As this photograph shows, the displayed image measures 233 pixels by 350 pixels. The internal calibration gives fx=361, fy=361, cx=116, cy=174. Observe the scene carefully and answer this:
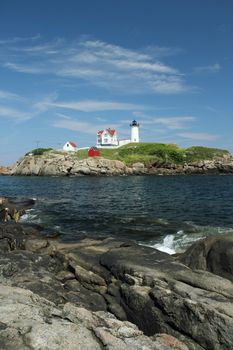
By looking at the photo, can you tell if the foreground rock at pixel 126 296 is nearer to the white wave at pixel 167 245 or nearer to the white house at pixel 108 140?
the white wave at pixel 167 245

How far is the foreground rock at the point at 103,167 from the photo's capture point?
14312cm

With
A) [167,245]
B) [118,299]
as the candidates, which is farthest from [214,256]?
[167,245]

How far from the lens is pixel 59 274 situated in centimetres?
2119

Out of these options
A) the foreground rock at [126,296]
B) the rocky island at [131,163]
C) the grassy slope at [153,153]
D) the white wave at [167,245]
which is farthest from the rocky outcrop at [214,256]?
the grassy slope at [153,153]

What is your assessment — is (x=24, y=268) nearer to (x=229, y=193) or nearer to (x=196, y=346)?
(x=196, y=346)

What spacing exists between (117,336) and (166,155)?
495 feet

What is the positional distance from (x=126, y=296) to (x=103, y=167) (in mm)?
126742

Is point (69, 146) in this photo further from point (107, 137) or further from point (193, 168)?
point (193, 168)

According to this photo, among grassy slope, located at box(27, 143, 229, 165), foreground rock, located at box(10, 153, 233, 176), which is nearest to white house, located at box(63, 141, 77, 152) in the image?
grassy slope, located at box(27, 143, 229, 165)


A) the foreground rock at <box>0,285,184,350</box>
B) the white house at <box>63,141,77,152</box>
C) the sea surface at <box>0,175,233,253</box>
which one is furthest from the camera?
the white house at <box>63,141,77,152</box>

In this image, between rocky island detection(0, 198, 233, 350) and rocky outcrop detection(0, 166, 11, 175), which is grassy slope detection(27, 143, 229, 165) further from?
rocky island detection(0, 198, 233, 350)

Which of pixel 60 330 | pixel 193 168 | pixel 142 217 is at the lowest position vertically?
pixel 142 217

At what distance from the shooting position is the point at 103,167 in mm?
142375

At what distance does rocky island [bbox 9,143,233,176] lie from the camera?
5679 inches
